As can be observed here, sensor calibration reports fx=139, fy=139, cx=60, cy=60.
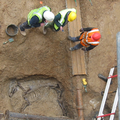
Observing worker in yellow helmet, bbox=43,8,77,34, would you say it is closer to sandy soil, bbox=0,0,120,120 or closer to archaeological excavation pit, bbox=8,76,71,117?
sandy soil, bbox=0,0,120,120

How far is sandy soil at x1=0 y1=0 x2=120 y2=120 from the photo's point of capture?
15.0 feet

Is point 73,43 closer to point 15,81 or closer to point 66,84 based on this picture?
point 66,84

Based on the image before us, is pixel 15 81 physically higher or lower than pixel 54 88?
higher

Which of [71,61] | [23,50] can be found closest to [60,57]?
[71,61]

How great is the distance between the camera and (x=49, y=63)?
17.0 ft

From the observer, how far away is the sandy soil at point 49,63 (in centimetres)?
457

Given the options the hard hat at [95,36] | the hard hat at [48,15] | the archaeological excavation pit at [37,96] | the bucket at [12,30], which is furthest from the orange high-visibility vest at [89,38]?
the archaeological excavation pit at [37,96]

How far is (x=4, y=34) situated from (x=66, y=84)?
279cm

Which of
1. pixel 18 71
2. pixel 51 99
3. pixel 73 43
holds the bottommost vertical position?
pixel 51 99

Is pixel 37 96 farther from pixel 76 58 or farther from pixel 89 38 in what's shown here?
pixel 89 38

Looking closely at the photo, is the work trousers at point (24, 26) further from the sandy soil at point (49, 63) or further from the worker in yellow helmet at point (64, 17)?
the worker in yellow helmet at point (64, 17)

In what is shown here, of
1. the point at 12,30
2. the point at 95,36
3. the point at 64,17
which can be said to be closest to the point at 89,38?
the point at 95,36

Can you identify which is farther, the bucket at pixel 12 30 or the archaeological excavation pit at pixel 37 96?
the archaeological excavation pit at pixel 37 96

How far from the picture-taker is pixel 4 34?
4.32m
